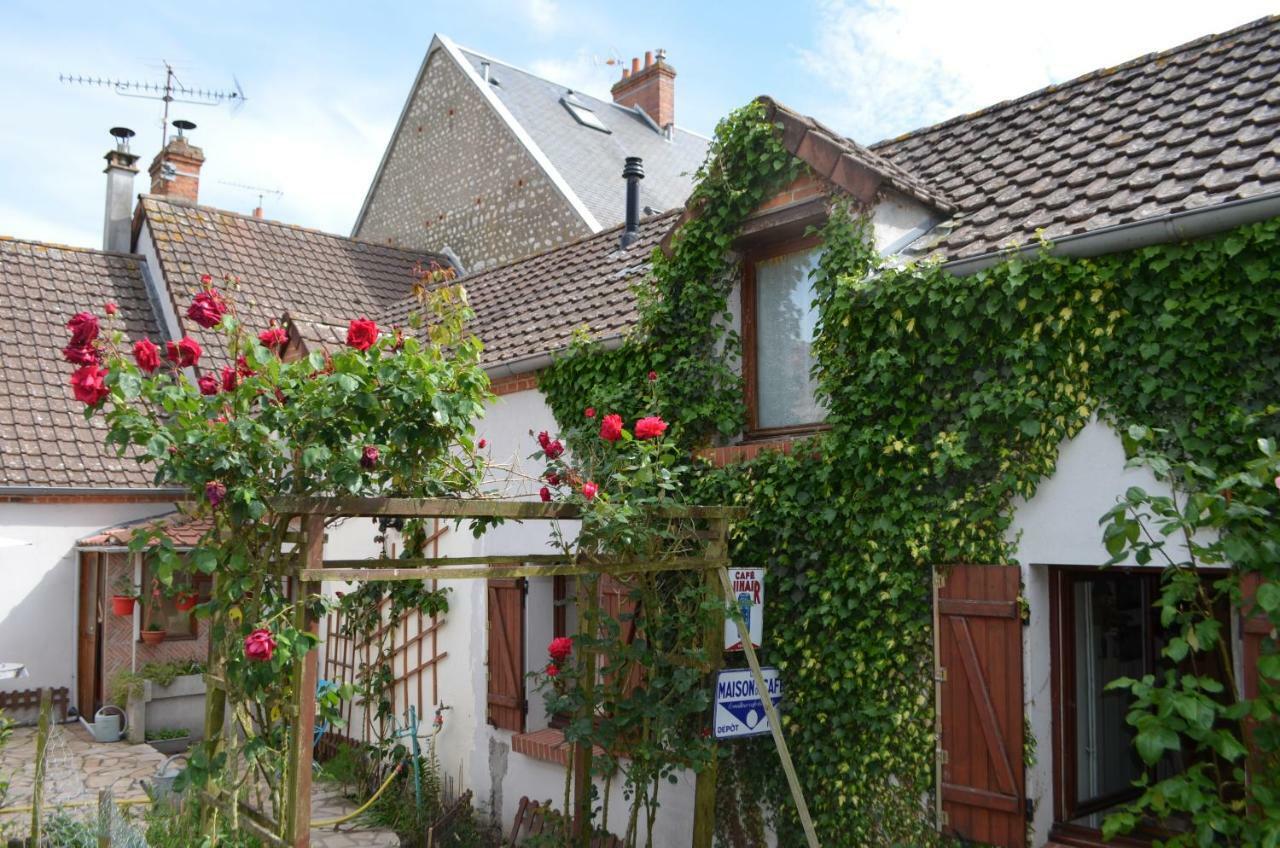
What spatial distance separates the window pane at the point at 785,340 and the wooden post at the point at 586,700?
1600 mm

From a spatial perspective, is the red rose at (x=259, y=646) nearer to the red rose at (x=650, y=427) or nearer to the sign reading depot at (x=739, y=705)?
the red rose at (x=650, y=427)

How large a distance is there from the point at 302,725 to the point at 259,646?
1.68 feet

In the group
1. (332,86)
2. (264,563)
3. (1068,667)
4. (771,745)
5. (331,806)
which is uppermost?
(332,86)

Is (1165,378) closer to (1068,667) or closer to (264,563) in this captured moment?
(1068,667)

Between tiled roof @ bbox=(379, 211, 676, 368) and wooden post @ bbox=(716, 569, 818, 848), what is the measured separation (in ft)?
7.84

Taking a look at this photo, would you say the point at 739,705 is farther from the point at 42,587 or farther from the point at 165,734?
the point at 42,587

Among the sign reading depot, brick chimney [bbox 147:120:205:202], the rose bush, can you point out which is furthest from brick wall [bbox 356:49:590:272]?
the rose bush

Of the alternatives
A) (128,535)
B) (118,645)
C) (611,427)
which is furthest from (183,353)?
(118,645)

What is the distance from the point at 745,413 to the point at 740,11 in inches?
97.7

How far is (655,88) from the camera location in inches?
853

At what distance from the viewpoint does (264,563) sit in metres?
4.62

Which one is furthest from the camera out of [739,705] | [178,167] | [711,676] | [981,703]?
[178,167]

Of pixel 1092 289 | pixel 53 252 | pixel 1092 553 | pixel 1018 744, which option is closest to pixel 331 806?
pixel 1018 744

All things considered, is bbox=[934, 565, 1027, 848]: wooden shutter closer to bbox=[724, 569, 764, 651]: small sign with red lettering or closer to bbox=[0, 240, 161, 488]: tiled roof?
bbox=[724, 569, 764, 651]: small sign with red lettering
